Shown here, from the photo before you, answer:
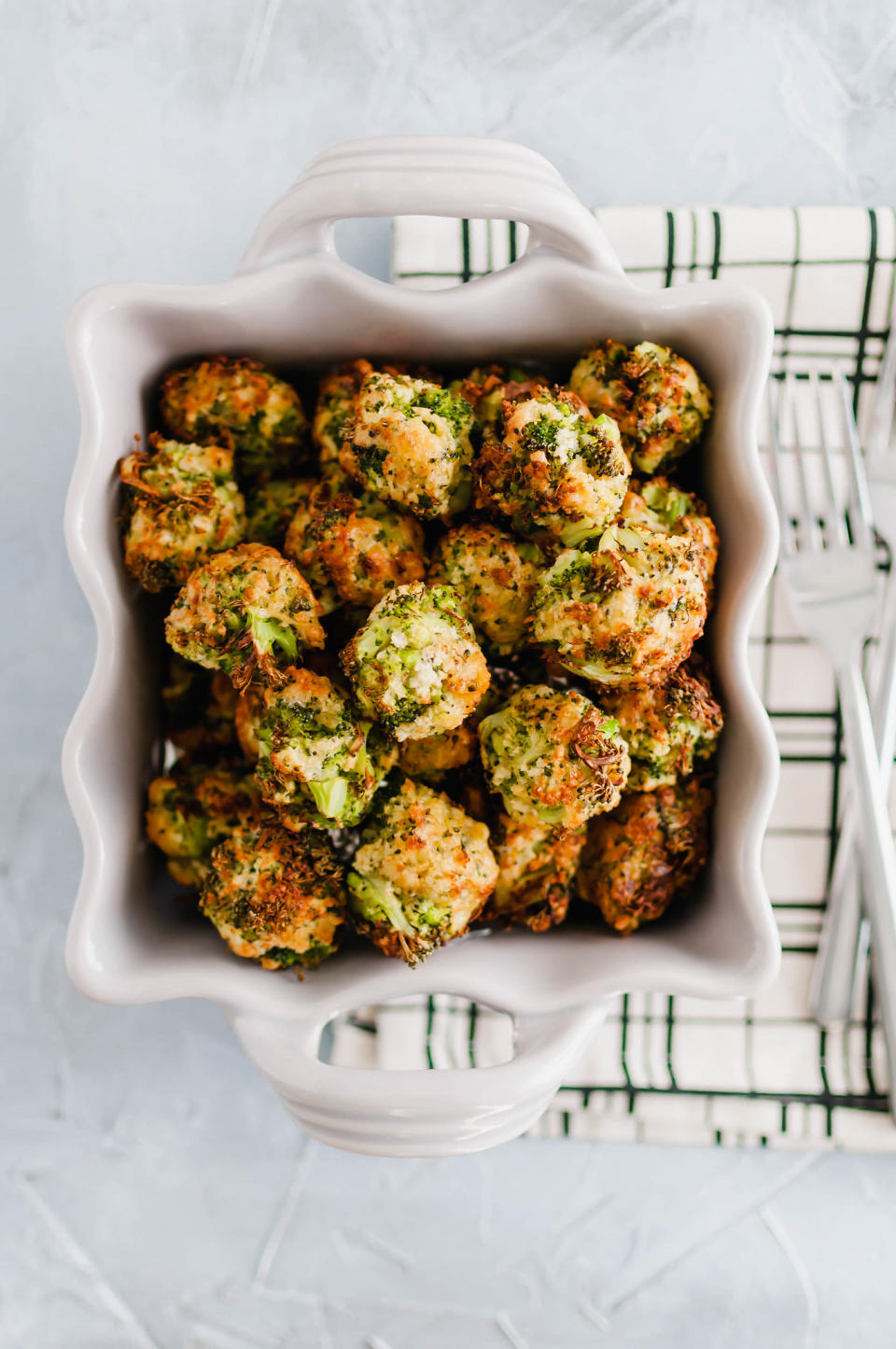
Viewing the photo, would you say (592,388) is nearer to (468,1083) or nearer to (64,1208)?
(468,1083)

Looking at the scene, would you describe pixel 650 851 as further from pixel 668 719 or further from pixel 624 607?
pixel 624 607

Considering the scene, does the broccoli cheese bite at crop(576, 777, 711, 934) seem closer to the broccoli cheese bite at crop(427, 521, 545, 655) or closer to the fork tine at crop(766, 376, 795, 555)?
the broccoli cheese bite at crop(427, 521, 545, 655)


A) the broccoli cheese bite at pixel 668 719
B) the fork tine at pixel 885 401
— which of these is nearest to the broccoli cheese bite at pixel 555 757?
the broccoli cheese bite at pixel 668 719

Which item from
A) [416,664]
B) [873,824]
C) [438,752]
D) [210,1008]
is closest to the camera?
[416,664]

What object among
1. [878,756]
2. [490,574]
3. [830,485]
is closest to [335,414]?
[490,574]

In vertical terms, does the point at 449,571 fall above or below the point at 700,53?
below

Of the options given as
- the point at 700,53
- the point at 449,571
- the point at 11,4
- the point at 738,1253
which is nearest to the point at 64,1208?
the point at 738,1253
